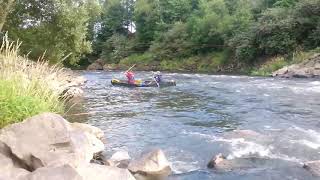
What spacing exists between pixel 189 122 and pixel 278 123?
289 cm

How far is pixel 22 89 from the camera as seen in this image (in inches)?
310

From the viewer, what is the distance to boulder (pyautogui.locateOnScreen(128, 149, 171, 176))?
Answer: 8.45 metres

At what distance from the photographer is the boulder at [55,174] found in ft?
18.7

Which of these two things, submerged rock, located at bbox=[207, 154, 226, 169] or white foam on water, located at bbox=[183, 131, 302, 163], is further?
white foam on water, located at bbox=[183, 131, 302, 163]

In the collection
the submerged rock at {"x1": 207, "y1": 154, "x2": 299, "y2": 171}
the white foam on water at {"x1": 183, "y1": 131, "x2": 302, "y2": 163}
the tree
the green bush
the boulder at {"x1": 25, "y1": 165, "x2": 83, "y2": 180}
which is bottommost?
the submerged rock at {"x1": 207, "y1": 154, "x2": 299, "y2": 171}

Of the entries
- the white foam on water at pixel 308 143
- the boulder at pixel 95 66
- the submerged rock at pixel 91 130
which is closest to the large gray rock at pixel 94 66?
the boulder at pixel 95 66

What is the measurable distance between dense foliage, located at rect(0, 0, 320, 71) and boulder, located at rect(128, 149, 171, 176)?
39.2ft

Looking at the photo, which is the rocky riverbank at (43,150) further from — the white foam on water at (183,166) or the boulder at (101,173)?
the white foam on water at (183,166)

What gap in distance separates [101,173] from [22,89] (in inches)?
87.9

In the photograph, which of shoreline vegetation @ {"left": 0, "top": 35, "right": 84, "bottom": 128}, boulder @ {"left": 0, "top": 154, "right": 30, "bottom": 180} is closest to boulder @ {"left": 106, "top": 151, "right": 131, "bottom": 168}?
shoreline vegetation @ {"left": 0, "top": 35, "right": 84, "bottom": 128}

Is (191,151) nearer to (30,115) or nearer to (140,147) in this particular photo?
(140,147)

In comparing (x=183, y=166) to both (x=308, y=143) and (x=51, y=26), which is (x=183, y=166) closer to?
(x=308, y=143)

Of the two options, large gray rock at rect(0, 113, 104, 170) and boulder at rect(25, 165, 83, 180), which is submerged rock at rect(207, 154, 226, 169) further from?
boulder at rect(25, 165, 83, 180)

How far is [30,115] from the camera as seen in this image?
25.4ft
